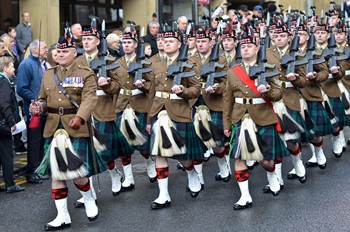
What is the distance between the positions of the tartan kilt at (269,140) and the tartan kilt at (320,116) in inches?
77.5

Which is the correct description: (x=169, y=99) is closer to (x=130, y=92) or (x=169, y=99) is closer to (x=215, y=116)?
(x=130, y=92)

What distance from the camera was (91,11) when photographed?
17.9 meters

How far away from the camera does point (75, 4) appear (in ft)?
56.9

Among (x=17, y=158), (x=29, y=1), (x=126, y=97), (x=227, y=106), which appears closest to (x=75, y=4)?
(x=29, y=1)

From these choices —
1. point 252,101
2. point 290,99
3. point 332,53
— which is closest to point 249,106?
point 252,101

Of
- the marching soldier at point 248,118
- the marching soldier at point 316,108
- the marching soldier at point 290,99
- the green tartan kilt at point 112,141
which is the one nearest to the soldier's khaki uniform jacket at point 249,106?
the marching soldier at point 248,118

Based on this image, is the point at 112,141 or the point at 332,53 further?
the point at 332,53

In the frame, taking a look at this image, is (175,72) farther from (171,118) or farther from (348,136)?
(348,136)

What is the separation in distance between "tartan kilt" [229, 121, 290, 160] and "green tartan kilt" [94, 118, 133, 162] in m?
1.32

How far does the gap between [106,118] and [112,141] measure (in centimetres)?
26

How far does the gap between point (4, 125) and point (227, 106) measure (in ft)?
8.19

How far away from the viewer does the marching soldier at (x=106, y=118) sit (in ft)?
26.1

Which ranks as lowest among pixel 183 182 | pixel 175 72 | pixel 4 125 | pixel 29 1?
pixel 183 182

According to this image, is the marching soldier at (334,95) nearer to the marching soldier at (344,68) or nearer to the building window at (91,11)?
the marching soldier at (344,68)
